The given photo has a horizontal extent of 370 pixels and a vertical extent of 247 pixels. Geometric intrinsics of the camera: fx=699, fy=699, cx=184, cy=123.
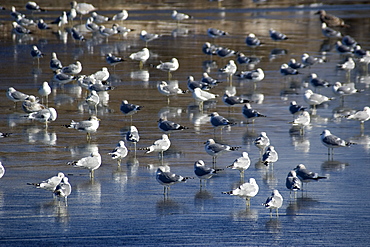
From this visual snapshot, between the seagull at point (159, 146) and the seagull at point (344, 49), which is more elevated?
the seagull at point (344, 49)

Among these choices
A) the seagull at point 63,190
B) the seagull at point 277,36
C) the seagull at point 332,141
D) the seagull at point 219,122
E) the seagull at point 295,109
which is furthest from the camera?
the seagull at point 277,36

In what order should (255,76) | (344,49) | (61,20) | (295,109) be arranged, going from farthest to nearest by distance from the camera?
(61,20)
(344,49)
(255,76)
(295,109)

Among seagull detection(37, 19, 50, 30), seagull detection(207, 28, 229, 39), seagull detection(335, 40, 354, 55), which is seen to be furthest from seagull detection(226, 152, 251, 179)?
seagull detection(37, 19, 50, 30)

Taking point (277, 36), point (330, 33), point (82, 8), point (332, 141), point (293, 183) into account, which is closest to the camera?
point (293, 183)

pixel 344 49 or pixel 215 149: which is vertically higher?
pixel 344 49

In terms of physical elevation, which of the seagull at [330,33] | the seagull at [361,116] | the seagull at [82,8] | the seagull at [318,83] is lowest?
the seagull at [361,116]

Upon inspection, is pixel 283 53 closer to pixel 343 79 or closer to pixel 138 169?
pixel 343 79

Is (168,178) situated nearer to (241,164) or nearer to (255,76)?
(241,164)

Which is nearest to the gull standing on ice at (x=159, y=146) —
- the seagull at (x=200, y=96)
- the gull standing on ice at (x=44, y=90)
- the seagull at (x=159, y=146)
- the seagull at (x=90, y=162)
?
the seagull at (x=159, y=146)

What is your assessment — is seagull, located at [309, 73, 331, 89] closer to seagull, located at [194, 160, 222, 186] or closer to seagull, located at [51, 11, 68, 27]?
seagull, located at [194, 160, 222, 186]

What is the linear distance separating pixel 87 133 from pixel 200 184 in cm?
443

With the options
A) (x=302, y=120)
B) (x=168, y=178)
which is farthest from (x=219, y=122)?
(x=168, y=178)

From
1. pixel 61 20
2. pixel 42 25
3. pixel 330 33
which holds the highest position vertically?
pixel 61 20

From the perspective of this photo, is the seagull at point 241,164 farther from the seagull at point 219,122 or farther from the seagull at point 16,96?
the seagull at point 16,96
